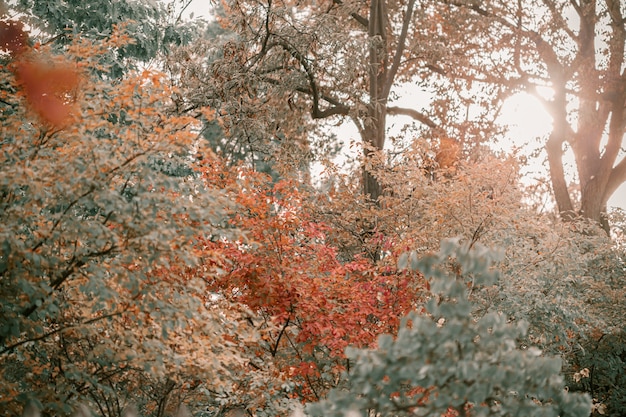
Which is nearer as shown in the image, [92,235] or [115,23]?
[92,235]

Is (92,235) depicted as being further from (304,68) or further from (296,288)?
(304,68)

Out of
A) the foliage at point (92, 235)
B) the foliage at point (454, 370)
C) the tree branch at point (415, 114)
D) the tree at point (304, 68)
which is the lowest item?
the foliage at point (454, 370)

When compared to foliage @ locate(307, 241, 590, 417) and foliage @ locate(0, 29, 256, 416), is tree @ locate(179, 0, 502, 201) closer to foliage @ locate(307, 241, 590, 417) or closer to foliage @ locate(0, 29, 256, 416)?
foliage @ locate(0, 29, 256, 416)

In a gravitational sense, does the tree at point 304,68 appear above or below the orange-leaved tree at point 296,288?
above

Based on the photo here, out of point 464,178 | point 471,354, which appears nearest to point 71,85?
point 471,354

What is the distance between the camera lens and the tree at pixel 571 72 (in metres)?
18.4

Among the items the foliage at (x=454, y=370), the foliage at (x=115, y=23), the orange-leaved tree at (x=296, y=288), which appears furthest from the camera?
the foliage at (x=115, y=23)

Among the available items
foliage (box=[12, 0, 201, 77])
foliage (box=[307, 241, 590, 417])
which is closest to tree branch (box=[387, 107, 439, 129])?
foliage (box=[12, 0, 201, 77])

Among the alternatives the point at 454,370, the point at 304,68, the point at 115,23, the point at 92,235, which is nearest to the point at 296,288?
the point at 92,235

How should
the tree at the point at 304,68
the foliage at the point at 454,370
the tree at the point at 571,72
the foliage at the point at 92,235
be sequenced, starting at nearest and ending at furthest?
the foliage at the point at 454,370
the foliage at the point at 92,235
the tree at the point at 304,68
the tree at the point at 571,72

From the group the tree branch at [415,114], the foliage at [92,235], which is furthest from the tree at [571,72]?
the foliage at [92,235]

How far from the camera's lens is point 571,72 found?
1812cm

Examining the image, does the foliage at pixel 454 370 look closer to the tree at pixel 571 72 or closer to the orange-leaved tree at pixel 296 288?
the orange-leaved tree at pixel 296 288

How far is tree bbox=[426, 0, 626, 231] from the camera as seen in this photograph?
18.4 meters
